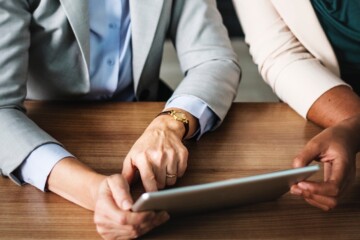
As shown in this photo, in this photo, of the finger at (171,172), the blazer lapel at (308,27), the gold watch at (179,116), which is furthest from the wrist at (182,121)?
the blazer lapel at (308,27)

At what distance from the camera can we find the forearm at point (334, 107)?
106 centimetres

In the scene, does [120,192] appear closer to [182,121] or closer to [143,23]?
[182,121]

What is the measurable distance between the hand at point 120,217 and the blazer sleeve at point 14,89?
20cm

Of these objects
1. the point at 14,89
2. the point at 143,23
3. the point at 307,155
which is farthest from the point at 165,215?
the point at 143,23

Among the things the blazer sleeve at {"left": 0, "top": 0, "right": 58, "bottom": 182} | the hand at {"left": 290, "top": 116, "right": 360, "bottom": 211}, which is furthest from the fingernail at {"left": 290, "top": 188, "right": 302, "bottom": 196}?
the blazer sleeve at {"left": 0, "top": 0, "right": 58, "bottom": 182}

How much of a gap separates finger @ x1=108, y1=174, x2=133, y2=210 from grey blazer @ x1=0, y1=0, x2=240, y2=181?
0.19 m

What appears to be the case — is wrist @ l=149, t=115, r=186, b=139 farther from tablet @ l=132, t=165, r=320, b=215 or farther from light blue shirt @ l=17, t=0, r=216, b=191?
tablet @ l=132, t=165, r=320, b=215

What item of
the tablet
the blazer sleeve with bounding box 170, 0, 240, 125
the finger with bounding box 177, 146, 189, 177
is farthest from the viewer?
the blazer sleeve with bounding box 170, 0, 240, 125

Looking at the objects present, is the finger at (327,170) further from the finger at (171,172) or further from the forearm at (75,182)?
the forearm at (75,182)

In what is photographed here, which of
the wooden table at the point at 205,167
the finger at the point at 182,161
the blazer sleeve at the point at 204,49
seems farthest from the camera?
the blazer sleeve at the point at 204,49

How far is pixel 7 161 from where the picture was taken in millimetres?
901

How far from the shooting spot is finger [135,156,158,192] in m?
0.84

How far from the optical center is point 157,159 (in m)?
0.87

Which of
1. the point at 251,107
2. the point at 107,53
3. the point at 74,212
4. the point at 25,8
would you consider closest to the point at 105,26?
the point at 107,53
